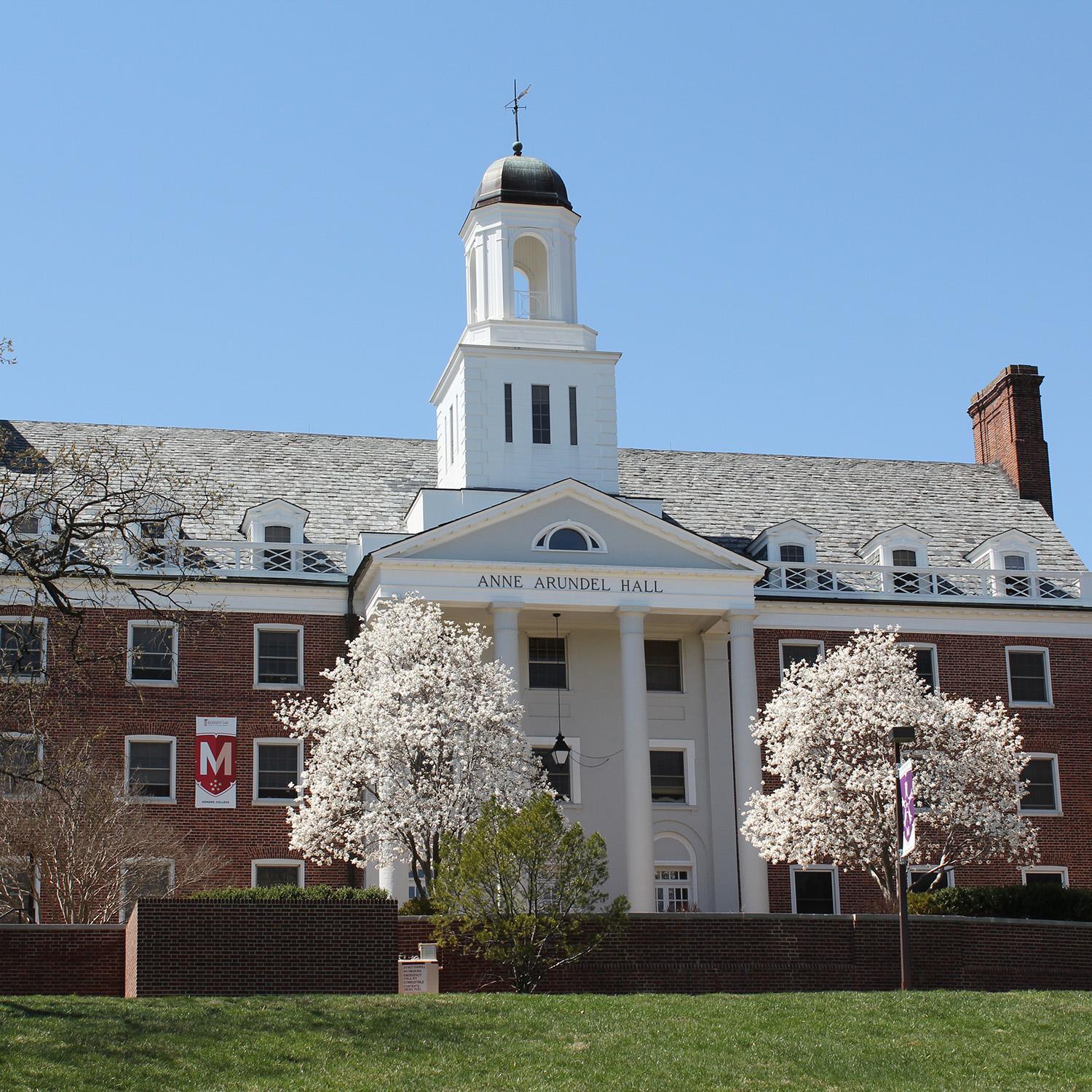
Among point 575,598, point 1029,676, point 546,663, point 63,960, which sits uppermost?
point 575,598

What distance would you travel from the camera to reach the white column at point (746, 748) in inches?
1780

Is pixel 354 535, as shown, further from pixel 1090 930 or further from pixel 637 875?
pixel 1090 930

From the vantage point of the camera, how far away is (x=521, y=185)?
53.1 m

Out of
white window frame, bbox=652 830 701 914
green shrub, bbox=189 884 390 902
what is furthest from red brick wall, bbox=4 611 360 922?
green shrub, bbox=189 884 390 902

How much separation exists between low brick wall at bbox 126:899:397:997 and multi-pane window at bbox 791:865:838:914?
21.3m

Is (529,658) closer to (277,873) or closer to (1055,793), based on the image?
(277,873)

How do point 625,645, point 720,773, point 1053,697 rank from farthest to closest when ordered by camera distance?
point 1053,697 → point 720,773 → point 625,645

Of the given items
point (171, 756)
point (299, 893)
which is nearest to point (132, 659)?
point (171, 756)

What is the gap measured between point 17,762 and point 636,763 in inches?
581

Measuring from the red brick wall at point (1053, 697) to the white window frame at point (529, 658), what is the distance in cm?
533

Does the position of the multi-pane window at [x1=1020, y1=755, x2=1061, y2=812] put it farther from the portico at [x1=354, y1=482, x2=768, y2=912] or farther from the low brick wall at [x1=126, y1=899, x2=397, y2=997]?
the low brick wall at [x1=126, y1=899, x2=397, y2=997]

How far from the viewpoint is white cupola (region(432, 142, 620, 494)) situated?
50.1m

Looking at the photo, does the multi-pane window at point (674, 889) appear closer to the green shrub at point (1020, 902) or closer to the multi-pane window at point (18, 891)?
the green shrub at point (1020, 902)

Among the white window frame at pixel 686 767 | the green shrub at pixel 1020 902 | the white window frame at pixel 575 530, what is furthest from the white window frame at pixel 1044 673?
the white window frame at pixel 575 530
